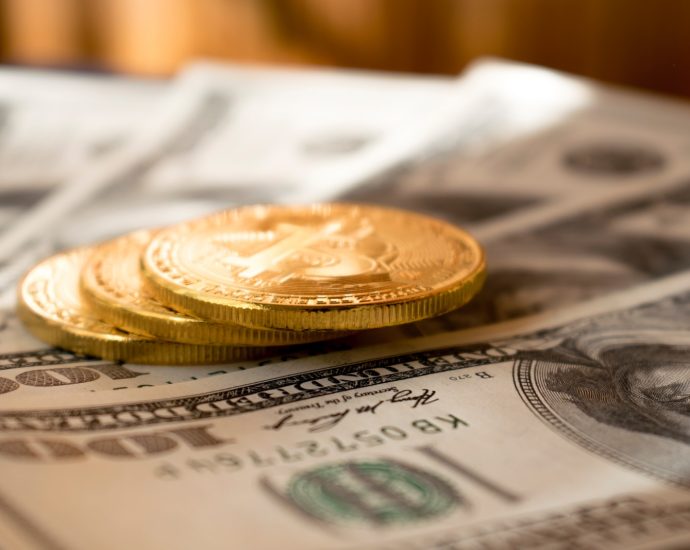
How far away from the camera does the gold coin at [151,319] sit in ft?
2.42

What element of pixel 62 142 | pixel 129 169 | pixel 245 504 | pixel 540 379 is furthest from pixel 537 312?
pixel 62 142

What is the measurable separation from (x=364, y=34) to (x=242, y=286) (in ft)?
4.02

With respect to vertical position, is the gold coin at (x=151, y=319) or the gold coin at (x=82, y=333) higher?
the gold coin at (x=151, y=319)

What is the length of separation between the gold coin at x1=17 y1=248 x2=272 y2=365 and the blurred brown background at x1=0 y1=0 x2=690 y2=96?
3.69 ft

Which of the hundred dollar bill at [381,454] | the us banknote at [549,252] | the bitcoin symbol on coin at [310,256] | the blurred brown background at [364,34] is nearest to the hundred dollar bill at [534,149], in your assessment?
the us banknote at [549,252]

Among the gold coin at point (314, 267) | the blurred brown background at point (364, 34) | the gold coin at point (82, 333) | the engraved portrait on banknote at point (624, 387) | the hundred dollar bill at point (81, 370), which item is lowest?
the engraved portrait on banknote at point (624, 387)

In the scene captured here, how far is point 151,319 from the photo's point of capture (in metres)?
0.75

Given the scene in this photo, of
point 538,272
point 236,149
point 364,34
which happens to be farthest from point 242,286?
point 364,34

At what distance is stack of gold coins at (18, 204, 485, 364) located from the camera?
2.36ft

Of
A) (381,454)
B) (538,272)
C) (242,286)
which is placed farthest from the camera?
(538,272)

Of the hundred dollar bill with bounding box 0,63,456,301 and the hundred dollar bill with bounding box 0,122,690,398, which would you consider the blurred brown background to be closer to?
the hundred dollar bill with bounding box 0,63,456,301
